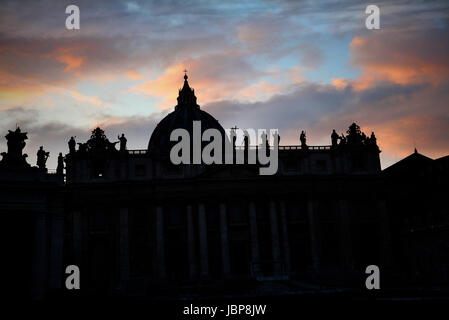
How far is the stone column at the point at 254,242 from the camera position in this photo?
53.6 m

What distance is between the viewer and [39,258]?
27359 millimetres

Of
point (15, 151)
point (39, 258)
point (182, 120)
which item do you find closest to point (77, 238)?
point (15, 151)

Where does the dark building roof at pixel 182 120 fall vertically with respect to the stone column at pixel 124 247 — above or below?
above

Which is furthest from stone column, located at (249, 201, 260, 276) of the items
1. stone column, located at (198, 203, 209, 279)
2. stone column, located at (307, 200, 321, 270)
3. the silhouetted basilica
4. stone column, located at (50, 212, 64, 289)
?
stone column, located at (50, 212, 64, 289)

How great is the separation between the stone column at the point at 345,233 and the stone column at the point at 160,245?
20160mm

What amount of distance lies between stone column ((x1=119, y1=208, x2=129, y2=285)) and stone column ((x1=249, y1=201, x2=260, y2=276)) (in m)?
13.8

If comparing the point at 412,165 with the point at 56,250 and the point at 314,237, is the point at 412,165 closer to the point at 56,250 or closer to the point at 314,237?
the point at 314,237

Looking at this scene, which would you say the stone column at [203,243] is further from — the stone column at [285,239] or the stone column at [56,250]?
the stone column at [56,250]

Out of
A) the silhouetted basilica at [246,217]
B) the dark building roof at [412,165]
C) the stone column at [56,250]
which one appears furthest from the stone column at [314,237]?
the stone column at [56,250]

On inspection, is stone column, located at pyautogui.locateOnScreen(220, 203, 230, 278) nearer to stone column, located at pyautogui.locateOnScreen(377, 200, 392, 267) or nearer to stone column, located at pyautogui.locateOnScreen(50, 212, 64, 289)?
stone column, located at pyautogui.locateOnScreen(377, 200, 392, 267)

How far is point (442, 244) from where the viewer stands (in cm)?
5069

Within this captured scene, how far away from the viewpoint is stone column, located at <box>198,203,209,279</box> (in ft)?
176
